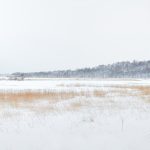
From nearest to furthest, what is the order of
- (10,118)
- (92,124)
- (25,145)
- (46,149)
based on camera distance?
1. (46,149)
2. (25,145)
3. (92,124)
4. (10,118)

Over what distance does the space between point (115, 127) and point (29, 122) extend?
9.43ft

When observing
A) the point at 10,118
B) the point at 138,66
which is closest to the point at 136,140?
the point at 10,118

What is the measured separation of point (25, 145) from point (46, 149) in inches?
23.8

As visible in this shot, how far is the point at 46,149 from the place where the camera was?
4.59 meters

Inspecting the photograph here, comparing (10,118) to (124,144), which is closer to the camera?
(124,144)

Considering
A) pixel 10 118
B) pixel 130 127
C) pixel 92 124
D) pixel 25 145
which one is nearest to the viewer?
pixel 25 145

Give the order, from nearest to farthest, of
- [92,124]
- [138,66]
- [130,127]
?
1. [130,127]
2. [92,124]
3. [138,66]

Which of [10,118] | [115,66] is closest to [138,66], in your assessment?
[115,66]

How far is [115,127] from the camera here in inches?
251

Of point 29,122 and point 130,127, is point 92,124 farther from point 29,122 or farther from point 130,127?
point 29,122

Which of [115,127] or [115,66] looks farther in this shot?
[115,66]

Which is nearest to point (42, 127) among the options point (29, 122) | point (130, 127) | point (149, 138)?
point (29, 122)

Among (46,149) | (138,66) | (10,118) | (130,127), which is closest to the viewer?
(46,149)

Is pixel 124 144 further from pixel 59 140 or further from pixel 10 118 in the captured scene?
pixel 10 118
